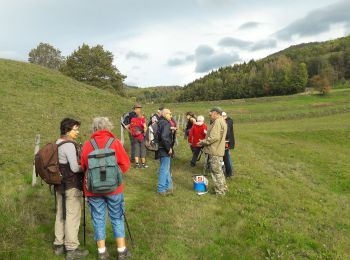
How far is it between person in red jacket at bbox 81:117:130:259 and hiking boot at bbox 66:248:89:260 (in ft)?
1.20

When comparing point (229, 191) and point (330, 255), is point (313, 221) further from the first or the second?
point (229, 191)

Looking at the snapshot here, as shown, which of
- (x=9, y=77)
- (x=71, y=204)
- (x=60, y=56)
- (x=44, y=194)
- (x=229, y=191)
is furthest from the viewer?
(x=60, y=56)

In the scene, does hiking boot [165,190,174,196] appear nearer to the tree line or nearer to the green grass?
the green grass

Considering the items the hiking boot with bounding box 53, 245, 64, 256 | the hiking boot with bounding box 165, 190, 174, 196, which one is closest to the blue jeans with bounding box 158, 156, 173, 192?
the hiking boot with bounding box 165, 190, 174, 196

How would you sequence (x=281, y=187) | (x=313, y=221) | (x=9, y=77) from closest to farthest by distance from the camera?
(x=313, y=221), (x=281, y=187), (x=9, y=77)

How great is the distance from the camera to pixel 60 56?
88562mm

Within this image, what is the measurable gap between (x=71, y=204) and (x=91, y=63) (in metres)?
66.2

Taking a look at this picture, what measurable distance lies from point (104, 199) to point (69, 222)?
36.0 inches

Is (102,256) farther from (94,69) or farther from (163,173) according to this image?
(94,69)

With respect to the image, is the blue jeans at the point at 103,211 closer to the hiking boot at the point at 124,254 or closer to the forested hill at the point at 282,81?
the hiking boot at the point at 124,254

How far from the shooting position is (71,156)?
6.68 m

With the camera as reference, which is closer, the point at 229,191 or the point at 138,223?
the point at 138,223

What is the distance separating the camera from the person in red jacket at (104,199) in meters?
6.44

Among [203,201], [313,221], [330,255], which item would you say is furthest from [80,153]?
[313,221]
